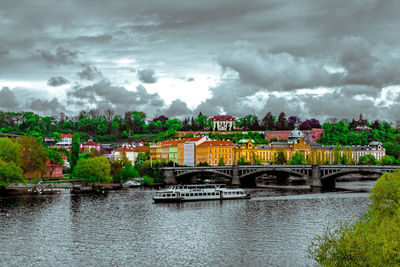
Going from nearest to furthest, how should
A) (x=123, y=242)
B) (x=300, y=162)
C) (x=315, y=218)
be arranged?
(x=123, y=242) < (x=315, y=218) < (x=300, y=162)

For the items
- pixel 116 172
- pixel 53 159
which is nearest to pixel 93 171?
pixel 116 172

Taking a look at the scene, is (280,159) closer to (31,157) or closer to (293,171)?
(293,171)

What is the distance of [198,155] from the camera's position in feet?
474

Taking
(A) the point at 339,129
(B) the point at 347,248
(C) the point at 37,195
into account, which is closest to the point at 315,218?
(B) the point at 347,248

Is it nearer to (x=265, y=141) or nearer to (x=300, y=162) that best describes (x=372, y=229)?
(x=300, y=162)

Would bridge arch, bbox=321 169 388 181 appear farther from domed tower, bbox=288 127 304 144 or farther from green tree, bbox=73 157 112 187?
domed tower, bbox=288 127 304 144

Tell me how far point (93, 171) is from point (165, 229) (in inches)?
1637

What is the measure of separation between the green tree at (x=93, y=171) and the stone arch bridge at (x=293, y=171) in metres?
19.4

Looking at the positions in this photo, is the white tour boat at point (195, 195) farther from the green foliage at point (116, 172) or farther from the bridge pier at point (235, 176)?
the green foliage at point (116, 172)

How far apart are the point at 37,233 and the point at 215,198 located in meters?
33.7

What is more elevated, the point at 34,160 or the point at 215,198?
the point at 34,160

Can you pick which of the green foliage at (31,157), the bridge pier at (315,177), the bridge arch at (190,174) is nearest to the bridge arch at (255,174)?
the bridge pier at (315,177)

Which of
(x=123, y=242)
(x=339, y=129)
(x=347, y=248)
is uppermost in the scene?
(x=339, y=129)

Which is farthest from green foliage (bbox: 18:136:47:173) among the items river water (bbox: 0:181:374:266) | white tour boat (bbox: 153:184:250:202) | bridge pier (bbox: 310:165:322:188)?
bridge pier (bbox: 310:165:322:188)
